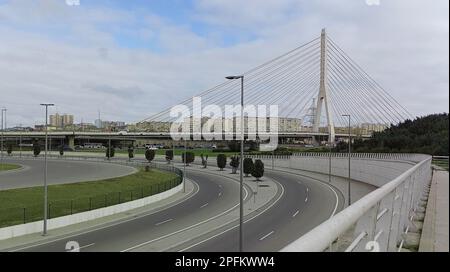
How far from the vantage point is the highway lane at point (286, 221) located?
26.4 metres

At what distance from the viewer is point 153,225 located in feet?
109

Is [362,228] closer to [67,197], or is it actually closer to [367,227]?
[367,227]

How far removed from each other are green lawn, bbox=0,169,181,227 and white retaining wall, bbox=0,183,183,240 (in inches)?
33.4

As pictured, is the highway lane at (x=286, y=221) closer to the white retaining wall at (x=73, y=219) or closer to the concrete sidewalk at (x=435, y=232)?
the white retaining wall at (x=73, y=219)

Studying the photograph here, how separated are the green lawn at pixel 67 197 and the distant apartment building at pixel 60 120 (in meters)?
99.9

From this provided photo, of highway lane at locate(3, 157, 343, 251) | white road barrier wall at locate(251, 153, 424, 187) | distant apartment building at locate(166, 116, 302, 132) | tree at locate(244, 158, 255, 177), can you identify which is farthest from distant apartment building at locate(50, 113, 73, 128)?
highway lane at locate(3, 157, 343, 251)

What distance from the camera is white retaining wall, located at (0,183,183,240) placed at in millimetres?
28159

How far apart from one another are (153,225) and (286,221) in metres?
9.53

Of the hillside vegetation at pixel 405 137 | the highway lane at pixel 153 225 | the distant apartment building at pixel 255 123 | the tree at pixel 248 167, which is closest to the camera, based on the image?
the highway lane at pixel 153 225

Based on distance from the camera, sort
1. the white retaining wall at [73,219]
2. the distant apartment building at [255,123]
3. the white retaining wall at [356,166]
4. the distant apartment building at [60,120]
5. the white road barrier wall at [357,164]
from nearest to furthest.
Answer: the white retaining wall at [73,219], the white road barrier wall at [357,164], the white retaining wall at [356,166], the distant apartment building at [255,123], the distant apartment building at [60,120]

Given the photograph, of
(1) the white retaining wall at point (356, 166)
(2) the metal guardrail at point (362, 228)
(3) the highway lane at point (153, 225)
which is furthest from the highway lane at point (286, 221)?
(2) the metal guardrail at point (362, 228)
